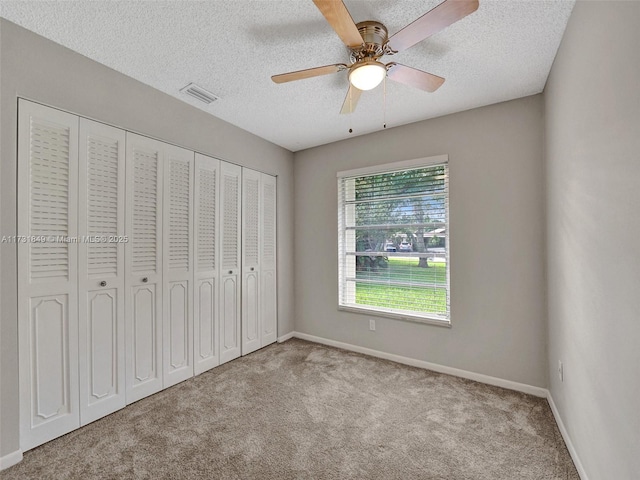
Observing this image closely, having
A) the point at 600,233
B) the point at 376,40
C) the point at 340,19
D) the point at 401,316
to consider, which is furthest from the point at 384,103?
the point at 401,316

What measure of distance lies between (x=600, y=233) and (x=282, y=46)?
2062 mm

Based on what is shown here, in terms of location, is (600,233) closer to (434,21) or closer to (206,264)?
(434,21)

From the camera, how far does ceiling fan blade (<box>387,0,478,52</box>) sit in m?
1.25

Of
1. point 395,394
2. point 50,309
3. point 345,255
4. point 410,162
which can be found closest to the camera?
point 50,309

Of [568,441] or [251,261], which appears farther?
[251,261]

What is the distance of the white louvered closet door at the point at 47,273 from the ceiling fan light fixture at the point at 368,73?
6.40ft

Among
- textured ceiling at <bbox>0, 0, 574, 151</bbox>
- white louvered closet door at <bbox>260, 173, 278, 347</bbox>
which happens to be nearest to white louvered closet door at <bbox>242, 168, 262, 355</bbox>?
white louvered closet door at <bbox>260, 173, 278, 347</bbox>

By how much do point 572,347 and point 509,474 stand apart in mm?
828

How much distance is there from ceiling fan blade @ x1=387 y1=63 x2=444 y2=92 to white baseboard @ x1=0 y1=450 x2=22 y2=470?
3.23 meters

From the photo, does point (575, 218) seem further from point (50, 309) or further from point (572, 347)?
point (50, 309)

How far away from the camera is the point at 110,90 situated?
2.20m

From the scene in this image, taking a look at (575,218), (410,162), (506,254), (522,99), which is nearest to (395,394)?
(506,254)

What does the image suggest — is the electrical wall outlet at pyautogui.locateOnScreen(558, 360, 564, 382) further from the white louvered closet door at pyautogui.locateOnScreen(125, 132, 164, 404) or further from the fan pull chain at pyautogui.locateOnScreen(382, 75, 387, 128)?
the white louvered closet door at pyautogui.locateOnScreen(125, 132, 164, 404)

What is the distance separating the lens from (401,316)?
3199 mm
